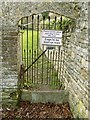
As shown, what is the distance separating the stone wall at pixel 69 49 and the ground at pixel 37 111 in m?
0.24

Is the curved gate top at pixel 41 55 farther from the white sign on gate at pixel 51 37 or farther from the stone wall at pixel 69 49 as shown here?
the stone wall at pixel 69 49

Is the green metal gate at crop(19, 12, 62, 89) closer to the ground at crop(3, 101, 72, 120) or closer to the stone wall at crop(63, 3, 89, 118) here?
the ground at crop(3, 101, 72, 120)

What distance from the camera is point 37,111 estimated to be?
16.0 ft

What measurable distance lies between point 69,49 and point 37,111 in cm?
142

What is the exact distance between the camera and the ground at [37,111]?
4641 millimetres

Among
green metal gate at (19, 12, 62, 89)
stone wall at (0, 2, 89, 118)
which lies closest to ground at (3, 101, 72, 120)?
stone wall at (0, 2, 89, 118)

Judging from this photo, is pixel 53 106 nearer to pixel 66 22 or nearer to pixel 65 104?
pixel 65 104

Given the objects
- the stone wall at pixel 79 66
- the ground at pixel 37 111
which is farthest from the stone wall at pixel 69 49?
the ground at pixel 37 111

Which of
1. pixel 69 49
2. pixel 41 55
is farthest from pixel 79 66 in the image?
pixel 41 55

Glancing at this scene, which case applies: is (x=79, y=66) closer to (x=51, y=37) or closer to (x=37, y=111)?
(x=51, y=37)

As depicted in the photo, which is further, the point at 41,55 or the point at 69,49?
the point at 41,55

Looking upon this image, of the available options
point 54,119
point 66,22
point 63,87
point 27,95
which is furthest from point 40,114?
point 66,22

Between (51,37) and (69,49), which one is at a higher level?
(51,37)

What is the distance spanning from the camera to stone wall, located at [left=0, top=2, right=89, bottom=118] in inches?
151
